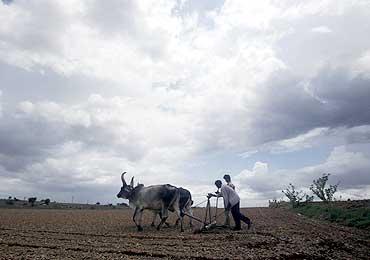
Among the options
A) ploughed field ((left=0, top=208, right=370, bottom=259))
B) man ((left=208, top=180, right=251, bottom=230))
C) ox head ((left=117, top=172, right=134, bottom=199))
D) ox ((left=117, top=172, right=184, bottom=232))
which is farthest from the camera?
ox head ((left=117, top=172, right=134, bottom=199))

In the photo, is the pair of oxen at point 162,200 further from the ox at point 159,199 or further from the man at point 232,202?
the man at point 232,202

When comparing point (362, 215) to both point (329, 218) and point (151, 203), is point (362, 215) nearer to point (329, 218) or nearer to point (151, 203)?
point (329, 218)

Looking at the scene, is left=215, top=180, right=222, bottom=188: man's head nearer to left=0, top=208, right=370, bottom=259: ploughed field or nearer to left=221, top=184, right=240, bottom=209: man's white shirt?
left=221, top=184, right=240, bottom=209: man's white shirt

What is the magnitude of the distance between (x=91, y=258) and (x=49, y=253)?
145 cm

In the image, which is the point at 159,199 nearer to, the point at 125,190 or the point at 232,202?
the point at 125,190

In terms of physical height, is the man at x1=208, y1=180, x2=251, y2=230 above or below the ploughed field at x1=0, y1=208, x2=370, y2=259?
above

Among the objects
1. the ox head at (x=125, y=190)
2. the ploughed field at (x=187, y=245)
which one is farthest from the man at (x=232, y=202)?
the ox head at (x=125, y=190)

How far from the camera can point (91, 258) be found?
34.0 ft

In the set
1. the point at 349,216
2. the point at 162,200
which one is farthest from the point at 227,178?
the point at 349,216

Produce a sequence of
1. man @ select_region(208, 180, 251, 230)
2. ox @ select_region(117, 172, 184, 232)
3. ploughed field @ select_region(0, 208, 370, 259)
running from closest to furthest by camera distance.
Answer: ploughed field @ select_region(0, 208, 370, 259) → man @ select_region(208, 180, 251, 230) → ox @ select_region(117, 172, 184, 232)

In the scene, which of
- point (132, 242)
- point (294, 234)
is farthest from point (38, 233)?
point (294, 234)

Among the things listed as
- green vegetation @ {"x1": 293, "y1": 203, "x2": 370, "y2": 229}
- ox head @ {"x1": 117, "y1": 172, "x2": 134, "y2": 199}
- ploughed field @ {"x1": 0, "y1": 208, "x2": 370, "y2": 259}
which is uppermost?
ox head @ {"x1": 117, "y1": 172, "x2": 134, "y2": 199}

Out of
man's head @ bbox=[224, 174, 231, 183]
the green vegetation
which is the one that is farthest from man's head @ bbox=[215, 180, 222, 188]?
the green vegetation

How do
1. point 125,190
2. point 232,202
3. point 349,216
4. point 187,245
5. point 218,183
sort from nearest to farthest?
point 187,245 → point 232,202 → point 218,183 → point 125,190 → point 349,216
